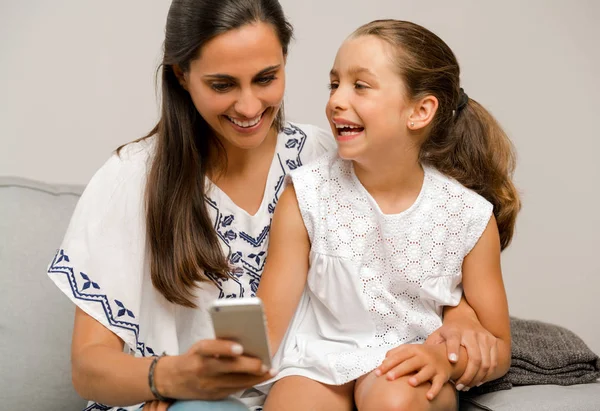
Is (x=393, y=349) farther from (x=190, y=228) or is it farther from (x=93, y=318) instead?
(x=93, y=318)

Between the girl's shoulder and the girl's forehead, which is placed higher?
the girl's forehead

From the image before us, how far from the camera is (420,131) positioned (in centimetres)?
196

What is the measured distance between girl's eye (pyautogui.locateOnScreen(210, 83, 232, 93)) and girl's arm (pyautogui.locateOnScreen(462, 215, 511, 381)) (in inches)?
26.3

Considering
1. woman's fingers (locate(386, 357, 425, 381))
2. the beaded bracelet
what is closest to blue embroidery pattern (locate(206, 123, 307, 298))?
the beaded bracelet

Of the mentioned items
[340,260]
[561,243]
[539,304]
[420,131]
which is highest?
[420,131]

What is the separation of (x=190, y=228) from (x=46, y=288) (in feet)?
1.90

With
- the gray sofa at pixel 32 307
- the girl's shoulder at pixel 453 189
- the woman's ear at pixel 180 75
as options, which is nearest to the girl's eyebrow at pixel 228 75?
the woman's ear at pixel 180 75

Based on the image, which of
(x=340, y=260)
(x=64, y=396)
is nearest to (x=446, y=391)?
(x=340, y=260)

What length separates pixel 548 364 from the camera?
1963 mm

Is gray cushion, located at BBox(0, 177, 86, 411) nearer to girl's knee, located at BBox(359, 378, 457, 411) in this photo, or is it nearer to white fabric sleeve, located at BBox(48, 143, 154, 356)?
white fabric sleeve, located at BBox(48, 143, 154, 356)

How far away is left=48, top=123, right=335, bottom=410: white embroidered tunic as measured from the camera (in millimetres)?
1852

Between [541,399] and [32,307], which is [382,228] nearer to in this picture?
[541,399]

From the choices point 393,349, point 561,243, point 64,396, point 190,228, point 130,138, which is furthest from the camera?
point 561,243

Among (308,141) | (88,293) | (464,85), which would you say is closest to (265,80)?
(308,141)
